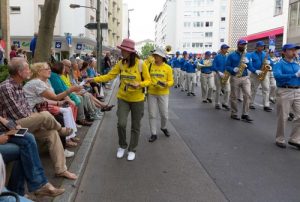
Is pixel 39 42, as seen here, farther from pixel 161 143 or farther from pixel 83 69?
pixel 161 143

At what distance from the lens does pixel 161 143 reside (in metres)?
7.82

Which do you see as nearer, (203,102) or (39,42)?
(39,42)

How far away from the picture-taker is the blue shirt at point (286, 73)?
7.49 meters

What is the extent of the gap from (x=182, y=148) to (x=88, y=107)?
130 inches

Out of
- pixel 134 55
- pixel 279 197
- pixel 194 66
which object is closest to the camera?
pixel 279 197

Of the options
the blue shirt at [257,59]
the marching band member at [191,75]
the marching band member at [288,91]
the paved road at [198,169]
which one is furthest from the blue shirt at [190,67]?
Result: the marching band member at [288,91]

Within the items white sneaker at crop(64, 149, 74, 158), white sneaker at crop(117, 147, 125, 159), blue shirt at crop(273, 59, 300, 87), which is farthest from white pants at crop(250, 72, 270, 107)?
white sneaker at crop(64, 149, 74, 158)

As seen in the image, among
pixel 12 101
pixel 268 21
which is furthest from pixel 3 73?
pixel 268 21

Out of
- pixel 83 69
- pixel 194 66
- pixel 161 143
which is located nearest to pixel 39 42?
pixel 83 69

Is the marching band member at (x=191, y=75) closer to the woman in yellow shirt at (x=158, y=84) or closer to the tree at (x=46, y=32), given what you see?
the tree at (x=46, y=32)

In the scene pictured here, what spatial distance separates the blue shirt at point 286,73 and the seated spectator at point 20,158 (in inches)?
198

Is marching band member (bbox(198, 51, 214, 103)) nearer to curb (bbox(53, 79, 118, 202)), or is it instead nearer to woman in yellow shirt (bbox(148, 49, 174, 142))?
woman in yellow shirt (bbox(148, 49, 174, 142))

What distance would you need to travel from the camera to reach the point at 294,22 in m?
34.2

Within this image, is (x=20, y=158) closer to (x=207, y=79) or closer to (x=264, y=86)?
(x=264, y=86)
